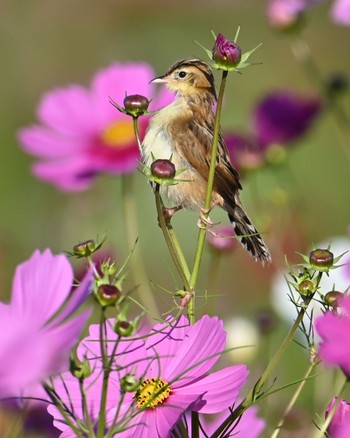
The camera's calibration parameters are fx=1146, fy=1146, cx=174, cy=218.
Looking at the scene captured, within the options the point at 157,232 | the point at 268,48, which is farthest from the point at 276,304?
the point at 268,48

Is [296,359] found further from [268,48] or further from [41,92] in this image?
[268,48]

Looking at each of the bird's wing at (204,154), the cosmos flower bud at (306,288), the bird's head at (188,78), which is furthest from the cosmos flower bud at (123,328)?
the bird's head at (188,78)

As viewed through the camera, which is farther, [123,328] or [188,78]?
[188,78]

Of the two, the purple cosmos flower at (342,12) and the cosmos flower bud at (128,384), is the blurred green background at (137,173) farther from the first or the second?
the cosmos flower bud at (128,384)

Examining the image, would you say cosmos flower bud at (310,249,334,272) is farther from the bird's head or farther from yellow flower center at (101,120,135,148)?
yellow flower center at (101,120,135,148)

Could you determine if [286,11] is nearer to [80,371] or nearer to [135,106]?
[135,106]

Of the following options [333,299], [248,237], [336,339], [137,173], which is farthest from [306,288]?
[137,173]
